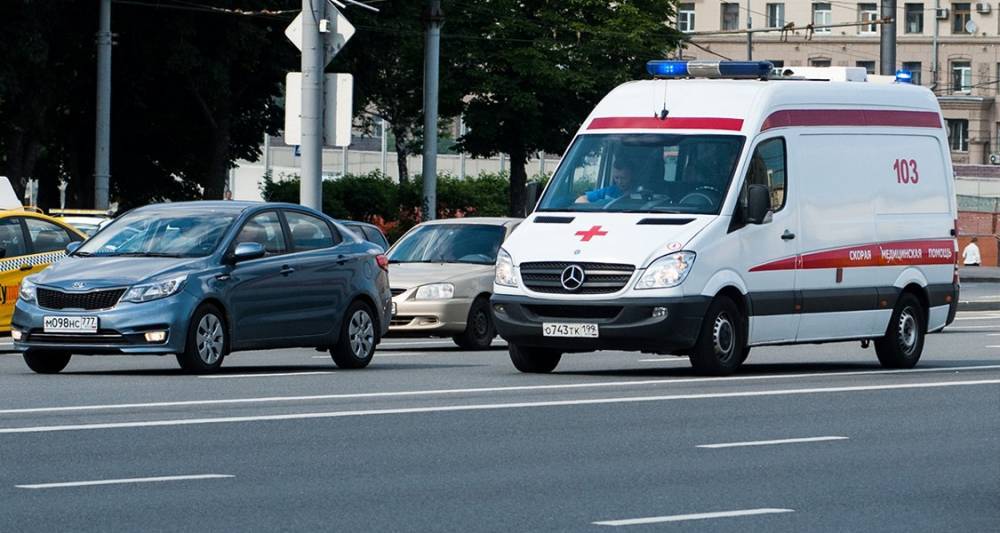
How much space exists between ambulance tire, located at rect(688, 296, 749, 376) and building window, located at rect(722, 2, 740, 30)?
316ft

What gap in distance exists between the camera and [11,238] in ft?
75.1

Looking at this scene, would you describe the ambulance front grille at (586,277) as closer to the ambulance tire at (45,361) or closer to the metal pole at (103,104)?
the ambulance tire at (45,361)

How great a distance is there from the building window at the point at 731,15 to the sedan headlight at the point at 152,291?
320ft

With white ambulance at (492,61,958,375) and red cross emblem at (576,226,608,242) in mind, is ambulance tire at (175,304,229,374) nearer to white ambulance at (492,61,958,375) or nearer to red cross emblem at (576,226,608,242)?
white ambulance at (492,61,958,375)

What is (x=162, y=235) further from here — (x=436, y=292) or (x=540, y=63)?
(x=540, y=63)

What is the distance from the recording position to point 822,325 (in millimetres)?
19266

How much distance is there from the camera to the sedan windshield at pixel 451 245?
2484 cm

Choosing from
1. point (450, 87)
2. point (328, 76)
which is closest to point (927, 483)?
point (328, 76)

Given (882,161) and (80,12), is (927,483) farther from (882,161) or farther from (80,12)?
(80,12)

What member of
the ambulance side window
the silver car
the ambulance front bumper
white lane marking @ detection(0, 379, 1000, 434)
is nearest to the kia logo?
the ambulance front bumper

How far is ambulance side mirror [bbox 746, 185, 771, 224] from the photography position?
18.1 metres

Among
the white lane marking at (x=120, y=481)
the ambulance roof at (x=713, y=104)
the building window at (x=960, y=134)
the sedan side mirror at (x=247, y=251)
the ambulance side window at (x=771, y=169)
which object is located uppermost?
the building window at (x=960, y=134)

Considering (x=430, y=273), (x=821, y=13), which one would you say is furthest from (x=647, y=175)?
(x=821, y=13)

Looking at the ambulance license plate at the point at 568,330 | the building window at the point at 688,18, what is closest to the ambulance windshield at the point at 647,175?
the ambulance license plate at the point at 568,330
